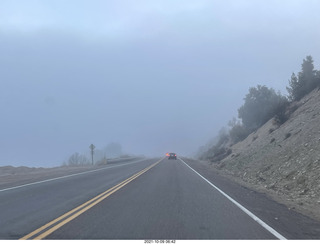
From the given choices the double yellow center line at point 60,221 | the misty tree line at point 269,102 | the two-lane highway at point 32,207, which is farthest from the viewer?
the misty tree line at point 269,102

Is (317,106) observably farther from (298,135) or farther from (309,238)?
(309,238)

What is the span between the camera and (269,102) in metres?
65.1

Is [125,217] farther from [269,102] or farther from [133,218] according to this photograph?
[269,102]

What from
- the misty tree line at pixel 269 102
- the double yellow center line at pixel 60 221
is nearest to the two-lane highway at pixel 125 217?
the double yellow center line at pixel 60 221

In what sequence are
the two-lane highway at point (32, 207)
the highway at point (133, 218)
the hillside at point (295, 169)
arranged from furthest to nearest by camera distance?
the hillside at point (295, 169), the two-lane highway at point (32, 207), the highway at point (133, 218)

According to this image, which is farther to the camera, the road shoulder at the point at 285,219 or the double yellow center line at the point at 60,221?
the road shoulder at the point at 285,219

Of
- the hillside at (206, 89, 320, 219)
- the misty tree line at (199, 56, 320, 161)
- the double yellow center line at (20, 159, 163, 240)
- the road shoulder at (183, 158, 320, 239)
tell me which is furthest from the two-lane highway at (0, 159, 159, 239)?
the misty tree line at (199, 56, 320, 161)

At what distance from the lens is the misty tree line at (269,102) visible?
46.2 m

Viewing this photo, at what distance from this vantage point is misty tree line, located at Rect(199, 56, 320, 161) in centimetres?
4623

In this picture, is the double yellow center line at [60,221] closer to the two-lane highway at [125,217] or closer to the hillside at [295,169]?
the two-lane highway at [125,217]

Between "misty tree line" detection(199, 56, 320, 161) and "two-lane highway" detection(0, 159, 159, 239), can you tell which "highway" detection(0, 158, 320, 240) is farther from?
"misty tree line" detection(199, 56, 320, 161)

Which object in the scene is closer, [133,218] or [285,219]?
[133,218]

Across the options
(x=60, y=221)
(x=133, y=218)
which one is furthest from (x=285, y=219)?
(x=60, y=221)
